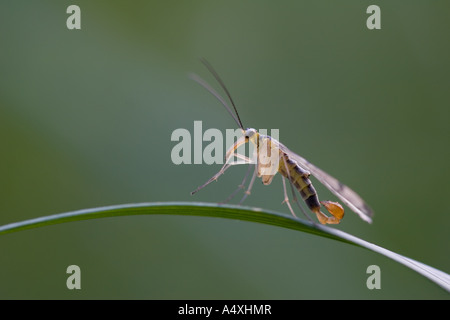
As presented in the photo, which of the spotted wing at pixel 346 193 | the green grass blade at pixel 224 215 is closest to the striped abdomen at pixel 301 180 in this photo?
the spotted wing at pixel 346 193

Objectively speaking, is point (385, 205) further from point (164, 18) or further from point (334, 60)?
point (164, 18)

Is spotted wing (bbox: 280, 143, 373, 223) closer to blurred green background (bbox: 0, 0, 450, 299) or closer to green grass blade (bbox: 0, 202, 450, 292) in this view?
green grass blade (bbox: 0, 202, 450, 292)

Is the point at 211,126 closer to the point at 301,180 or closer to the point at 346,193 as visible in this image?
the point at 301,180

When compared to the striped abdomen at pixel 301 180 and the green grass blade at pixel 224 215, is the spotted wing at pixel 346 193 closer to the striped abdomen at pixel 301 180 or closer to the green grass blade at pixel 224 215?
the striped abdomen at pixel 301 180

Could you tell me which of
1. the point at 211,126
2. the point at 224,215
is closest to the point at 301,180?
the point at 224,215

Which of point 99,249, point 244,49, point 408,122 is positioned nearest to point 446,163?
point 408,122

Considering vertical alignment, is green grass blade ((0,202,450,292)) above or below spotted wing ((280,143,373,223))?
below

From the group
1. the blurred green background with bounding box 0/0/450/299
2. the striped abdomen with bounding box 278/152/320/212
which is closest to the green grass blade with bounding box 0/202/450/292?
the striped abdomen with bounding box 278/152/320/212
